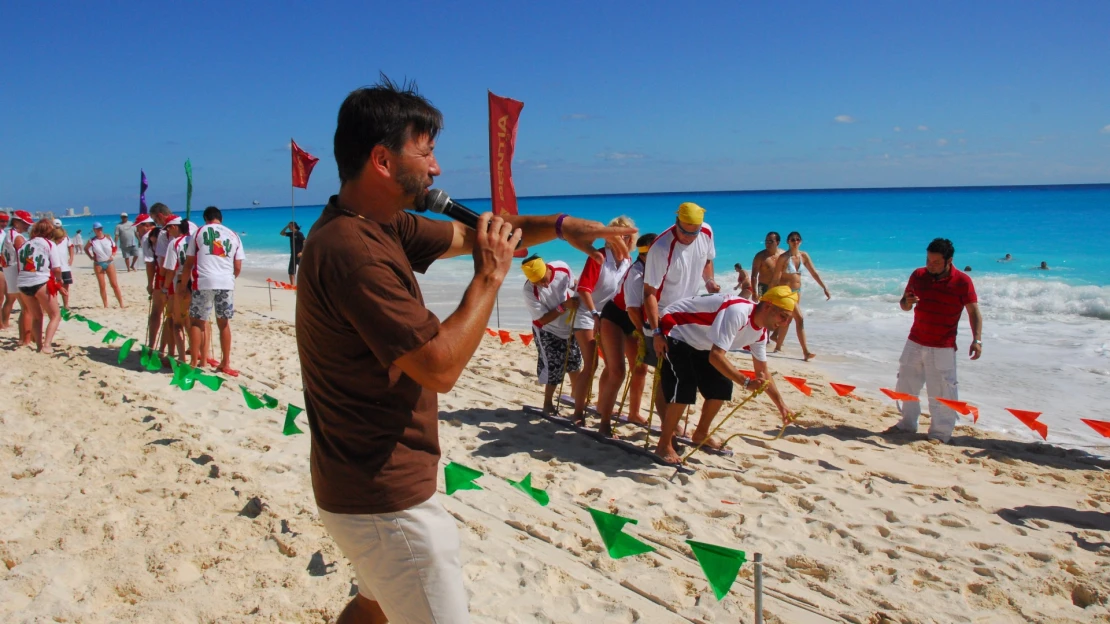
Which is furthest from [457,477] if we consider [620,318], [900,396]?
[900,396]

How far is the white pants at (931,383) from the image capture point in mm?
6188

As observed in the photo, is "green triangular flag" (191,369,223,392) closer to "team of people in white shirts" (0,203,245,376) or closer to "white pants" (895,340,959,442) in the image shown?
"team of people in white shirts" (0,203,245,376)

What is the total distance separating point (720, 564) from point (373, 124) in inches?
79.2

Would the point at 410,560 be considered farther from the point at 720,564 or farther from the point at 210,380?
the point at 210,380

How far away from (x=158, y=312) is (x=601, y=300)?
5.52 m

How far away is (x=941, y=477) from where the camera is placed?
526 centimetres

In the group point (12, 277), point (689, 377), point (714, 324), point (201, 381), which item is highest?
point (714, 324)

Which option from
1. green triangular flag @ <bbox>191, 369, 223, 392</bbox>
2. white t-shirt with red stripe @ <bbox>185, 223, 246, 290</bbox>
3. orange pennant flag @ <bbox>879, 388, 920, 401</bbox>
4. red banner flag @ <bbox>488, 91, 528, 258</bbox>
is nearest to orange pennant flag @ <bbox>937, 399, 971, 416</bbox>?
orange pennant flag @ <bbox>879, 388, 920, 401</bbox>

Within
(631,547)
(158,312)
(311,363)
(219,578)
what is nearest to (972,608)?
(631,547)

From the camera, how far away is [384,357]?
157 centimetres

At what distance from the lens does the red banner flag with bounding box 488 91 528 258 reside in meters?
6.42

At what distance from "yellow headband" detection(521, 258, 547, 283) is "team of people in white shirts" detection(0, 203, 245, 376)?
3198mm

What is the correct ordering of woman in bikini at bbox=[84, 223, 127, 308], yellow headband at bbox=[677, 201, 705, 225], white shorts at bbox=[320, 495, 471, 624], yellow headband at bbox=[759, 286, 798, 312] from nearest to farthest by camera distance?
white shorts at bbox=[320, 495, 471, 624], yellow headband at bbox=[759, 286, 798, 312], yellow headband at bbox=[677, 201, 705, 225], woman in bikini at bbox=[84, 223, 127, 308]

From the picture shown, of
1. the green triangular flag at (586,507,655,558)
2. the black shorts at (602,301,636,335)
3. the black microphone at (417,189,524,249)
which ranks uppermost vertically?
the black microphone at (417,189,524,249)
